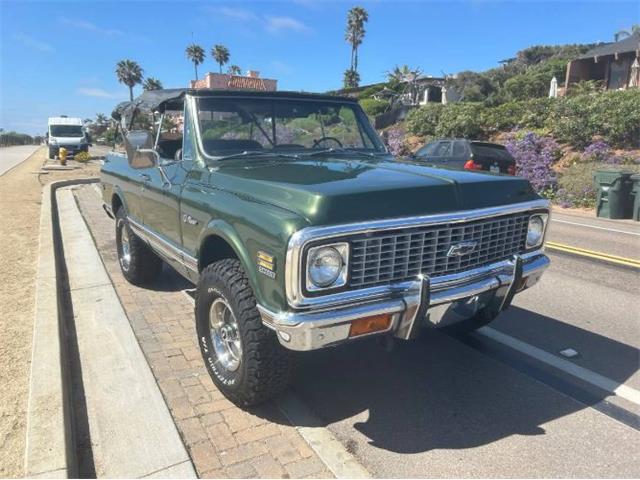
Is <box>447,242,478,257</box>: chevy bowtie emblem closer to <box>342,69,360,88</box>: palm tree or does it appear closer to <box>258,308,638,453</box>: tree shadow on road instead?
<box>258,308,638,453</box>: tree shadow on road

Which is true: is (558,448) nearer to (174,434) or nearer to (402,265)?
(402,265)

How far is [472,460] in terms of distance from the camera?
9.36 ft

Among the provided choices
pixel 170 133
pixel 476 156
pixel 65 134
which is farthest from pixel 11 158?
pixel 170 133

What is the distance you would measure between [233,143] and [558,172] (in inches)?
622

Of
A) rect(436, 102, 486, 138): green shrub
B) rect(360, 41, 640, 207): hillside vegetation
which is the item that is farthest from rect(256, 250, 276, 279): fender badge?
rect(436, 102, 486, 138): green shrub

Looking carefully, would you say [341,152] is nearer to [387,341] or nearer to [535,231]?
[535,231]

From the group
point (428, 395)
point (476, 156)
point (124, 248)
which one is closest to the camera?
point (428, 395)

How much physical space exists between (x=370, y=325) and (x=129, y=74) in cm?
9015

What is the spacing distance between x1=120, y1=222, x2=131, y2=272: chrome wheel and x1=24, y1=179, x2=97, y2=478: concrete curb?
79 centimetres

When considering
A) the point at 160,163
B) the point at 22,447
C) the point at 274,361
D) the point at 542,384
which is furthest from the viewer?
the point at 160,163

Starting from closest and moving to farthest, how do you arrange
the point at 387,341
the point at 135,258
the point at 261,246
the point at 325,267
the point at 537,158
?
the point at 325,267 → the point at 261,246 → the point at 387,341 → the point at 135,258 → the point at 537,158

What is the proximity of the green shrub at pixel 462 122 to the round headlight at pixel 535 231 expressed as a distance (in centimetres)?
2134

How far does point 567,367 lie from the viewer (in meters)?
3.94

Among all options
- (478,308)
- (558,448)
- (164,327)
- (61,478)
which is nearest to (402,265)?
(478,308)
